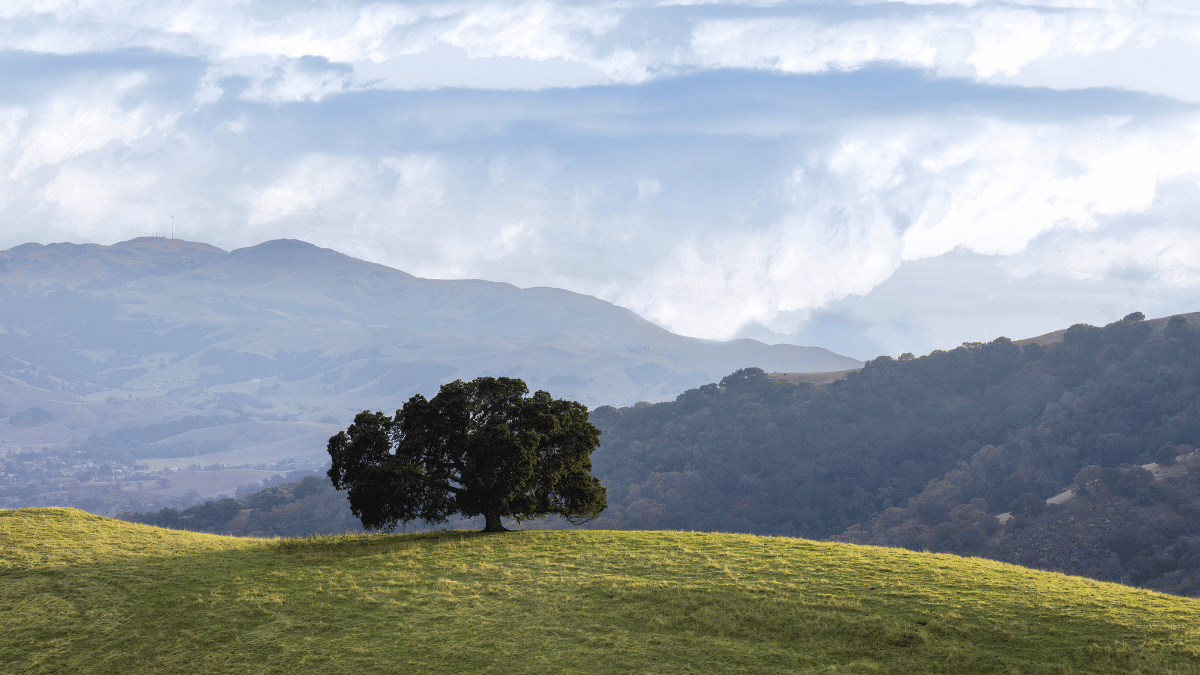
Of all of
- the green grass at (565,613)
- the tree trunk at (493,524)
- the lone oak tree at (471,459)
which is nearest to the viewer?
the green grass at (565,613)

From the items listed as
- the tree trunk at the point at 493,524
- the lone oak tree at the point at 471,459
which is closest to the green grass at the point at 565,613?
the lone oak tree at the point at 471,459

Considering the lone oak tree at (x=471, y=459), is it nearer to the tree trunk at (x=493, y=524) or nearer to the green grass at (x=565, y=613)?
the tree trunk at (x=493, y=524)

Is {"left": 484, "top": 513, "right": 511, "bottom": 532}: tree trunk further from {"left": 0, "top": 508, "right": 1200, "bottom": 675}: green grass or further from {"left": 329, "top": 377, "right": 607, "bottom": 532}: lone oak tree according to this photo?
{"left": 0, "top": 508, "right": 1200, "bottom": 675}: green grass

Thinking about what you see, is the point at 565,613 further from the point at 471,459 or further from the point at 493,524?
the point at 493,524

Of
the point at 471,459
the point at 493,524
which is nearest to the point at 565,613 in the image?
the point at 471,459

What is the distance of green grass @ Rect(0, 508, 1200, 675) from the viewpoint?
22922 mm

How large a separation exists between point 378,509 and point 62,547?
1277 centimetres

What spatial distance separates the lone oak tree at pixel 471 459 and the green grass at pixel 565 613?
2.66 m

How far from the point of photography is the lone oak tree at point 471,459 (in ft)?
120

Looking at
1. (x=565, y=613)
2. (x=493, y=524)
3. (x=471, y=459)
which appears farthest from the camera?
(x=493, y=524)

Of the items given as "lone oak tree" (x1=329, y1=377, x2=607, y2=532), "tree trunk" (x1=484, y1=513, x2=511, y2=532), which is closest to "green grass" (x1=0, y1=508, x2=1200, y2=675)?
"lone oak tree" (x1=329, y1=377, x2=607, y2=532)

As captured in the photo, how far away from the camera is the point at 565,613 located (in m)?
26.5

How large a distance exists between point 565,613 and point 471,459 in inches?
489

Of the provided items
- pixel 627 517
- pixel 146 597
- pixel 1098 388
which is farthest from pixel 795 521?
pixel 146 597
